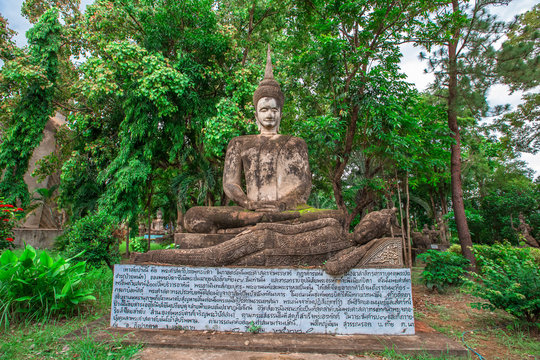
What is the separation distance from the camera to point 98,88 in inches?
300

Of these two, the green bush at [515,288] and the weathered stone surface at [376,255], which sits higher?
the weathered stone surface at [376,255]

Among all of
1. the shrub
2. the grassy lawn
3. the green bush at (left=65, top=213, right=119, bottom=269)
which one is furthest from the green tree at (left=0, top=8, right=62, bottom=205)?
the grassy lawn

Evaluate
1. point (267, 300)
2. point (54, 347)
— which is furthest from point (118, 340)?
point (267, 300)

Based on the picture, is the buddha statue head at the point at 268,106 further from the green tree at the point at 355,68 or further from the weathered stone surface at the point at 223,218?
the green tree at the point at 355,68

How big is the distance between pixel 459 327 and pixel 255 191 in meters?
3.33

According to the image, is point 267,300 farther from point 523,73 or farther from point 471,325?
point 523,73

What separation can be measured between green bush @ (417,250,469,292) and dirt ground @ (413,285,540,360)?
0.38 m

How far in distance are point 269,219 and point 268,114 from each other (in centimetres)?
178

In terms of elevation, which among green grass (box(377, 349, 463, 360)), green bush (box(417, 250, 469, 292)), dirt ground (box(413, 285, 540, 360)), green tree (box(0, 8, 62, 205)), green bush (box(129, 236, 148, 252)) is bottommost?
dirt ground (box(413, 285, 540, 360))

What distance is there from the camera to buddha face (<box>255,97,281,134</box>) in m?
5.06

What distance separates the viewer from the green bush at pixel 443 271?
6859mm

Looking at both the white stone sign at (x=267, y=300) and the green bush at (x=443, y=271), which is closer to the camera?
the white stone sign at (x=267, y=300)

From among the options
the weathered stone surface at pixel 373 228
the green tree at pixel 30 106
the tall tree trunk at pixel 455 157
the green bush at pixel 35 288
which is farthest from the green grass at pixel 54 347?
the tall tree trunk at pixel 455 157

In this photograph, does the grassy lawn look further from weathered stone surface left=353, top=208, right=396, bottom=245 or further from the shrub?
the shrub
